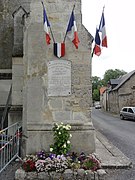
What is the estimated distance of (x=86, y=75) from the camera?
19.7 ft

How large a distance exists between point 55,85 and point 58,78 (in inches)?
8.0

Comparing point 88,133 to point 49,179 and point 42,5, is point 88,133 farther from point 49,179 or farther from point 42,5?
point 42,5

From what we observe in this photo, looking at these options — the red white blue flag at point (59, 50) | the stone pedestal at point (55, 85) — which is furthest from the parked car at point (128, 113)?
the red white blue flag at point (59, 50)

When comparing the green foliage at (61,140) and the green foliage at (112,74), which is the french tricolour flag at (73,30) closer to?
the green foliage at (61,140)

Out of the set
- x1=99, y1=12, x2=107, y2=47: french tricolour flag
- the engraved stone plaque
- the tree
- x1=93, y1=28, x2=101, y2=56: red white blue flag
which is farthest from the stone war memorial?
the tree

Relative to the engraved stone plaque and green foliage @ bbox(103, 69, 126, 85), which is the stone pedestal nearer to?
the engraved stone plaque

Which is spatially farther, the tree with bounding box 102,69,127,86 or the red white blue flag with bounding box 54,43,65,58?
the tree with bounding box 102,69,127,86

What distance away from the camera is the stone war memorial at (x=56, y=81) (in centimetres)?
584

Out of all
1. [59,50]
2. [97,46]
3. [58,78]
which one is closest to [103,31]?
[97,46]

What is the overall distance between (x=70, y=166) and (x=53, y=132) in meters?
1.07

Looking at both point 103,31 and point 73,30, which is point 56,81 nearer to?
point 73,30

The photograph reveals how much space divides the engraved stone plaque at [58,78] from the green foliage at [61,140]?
93 cm

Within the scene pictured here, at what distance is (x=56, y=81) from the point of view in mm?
5926

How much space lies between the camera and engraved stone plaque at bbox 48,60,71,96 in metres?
5.92
